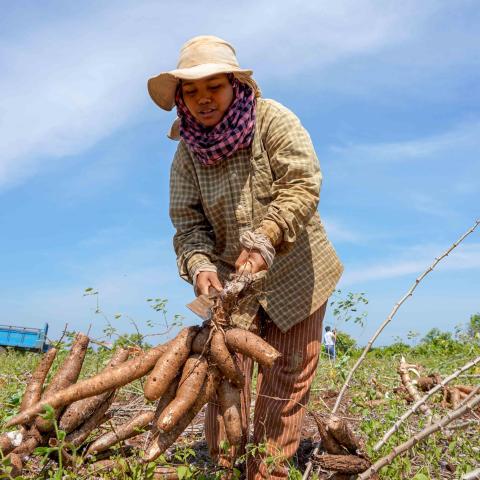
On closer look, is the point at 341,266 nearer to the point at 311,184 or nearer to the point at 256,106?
the point at 311,184

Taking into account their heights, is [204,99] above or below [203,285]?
above

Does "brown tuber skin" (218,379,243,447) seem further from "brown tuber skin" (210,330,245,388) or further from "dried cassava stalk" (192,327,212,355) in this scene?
"dried cassava stalk" (192,327,212,355)

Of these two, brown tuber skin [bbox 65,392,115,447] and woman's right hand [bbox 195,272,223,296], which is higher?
woman's right hand [bbox 195,272,223,296]

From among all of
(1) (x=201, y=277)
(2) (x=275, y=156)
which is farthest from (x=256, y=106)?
(1) (x=201, y=277)

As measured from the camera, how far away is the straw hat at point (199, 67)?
93.8 inches

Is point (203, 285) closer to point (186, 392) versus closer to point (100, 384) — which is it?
point (186, 392)

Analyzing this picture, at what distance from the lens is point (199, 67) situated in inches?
95.0

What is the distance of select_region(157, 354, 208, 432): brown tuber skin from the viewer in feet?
7.08

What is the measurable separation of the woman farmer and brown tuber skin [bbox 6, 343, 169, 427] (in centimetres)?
34

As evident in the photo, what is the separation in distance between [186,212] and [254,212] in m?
0.36

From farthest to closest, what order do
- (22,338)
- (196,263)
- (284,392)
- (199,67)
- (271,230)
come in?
(22,338)
(284,392)
(196,263)
(199,67)
(271,230)

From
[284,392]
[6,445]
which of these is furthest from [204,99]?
[6,445]

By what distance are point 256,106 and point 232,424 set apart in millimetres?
1344

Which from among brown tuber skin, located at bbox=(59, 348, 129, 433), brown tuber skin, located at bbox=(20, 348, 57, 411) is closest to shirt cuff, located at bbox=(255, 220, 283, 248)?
brown tuber skin, located at bbox=(59, 348, 129, 433)
